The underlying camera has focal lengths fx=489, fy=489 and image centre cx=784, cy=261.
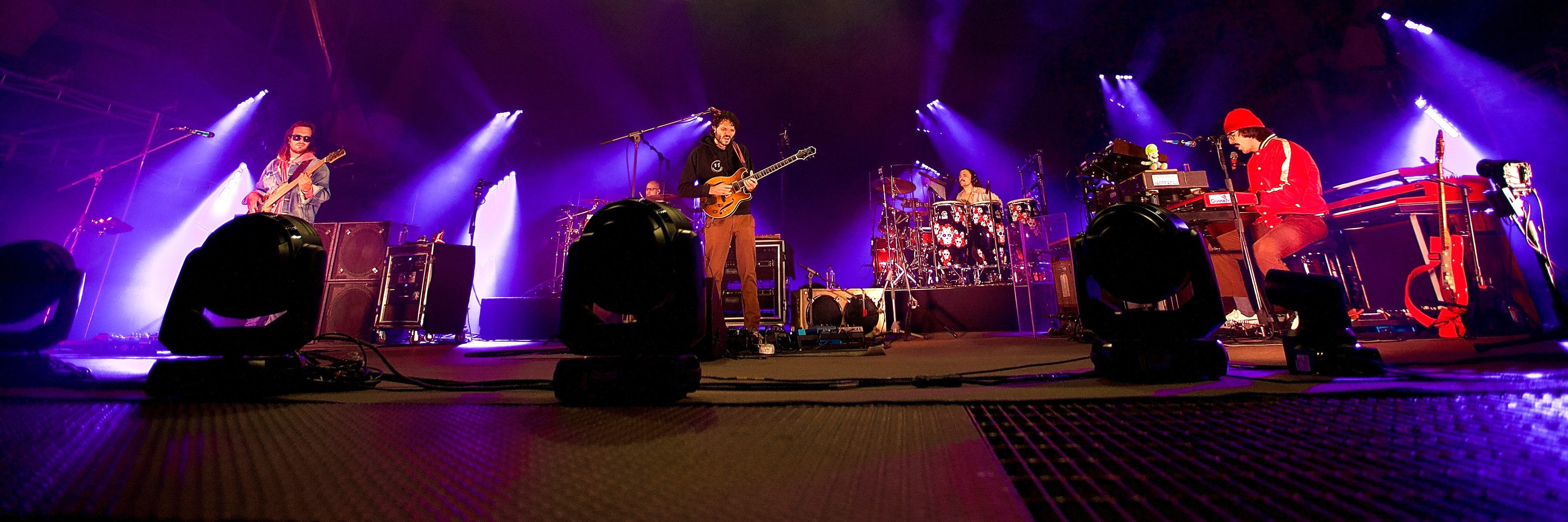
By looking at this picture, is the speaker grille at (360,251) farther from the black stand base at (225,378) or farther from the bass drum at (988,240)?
the bass drum at (988,240)

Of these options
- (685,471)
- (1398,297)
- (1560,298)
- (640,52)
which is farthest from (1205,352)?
(640,52)

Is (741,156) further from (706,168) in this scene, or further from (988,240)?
(988,240)

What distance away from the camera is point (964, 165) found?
984 cm

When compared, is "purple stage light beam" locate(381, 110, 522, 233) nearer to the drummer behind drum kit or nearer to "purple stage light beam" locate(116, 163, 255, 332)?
"purple stage light beam" locate(116, 163, 255, 332)

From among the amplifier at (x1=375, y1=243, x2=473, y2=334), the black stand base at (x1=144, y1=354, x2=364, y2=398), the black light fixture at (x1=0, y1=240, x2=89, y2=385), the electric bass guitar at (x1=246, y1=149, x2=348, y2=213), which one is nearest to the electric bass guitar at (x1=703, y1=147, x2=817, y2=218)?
the black stand base at (x1=144, y1=354, x2=364, y2=398)

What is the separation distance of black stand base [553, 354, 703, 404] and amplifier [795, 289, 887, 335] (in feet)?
13.6

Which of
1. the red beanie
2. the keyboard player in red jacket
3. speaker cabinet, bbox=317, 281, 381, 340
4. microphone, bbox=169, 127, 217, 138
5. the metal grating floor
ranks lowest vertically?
the metal grating floor

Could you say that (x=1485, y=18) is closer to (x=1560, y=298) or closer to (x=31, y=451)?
(x=1560, y=298)

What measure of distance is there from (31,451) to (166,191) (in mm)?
10478

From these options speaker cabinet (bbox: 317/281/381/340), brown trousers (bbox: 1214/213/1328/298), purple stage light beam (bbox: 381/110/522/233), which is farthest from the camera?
purple stage light beam (bbox: 381/110/522/233)

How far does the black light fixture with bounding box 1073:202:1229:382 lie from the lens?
1.37 metres

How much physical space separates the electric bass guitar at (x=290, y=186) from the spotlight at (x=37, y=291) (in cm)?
418

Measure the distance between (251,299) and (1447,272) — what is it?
7.10 metres

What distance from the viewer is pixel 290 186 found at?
17.1 feet
